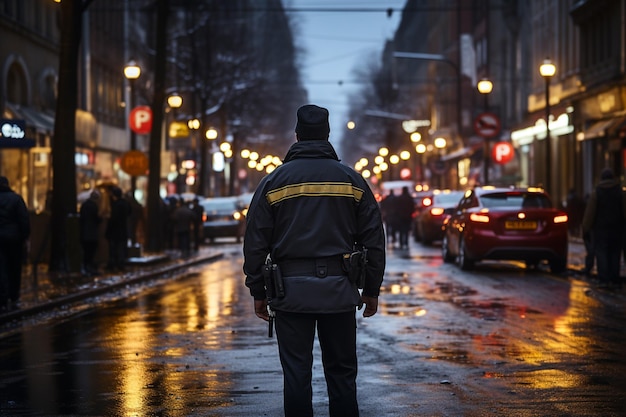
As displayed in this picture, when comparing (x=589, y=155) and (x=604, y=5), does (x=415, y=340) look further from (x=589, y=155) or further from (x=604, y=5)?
(x=589, y=155)

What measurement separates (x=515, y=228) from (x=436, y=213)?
49.7 feet

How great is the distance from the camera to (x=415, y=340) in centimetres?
1368

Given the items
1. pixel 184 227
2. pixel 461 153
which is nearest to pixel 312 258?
pixel 184 227

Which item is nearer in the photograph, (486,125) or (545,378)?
(545,378)

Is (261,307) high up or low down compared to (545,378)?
up

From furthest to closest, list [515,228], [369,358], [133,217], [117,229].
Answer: [133,217] → [117,229] → [515,228] → [369,358]

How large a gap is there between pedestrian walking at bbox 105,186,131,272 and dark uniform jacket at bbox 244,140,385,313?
21.3m

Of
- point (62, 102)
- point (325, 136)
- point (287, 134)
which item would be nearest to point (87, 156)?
point (62, 102)

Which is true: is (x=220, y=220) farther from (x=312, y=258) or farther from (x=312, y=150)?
(x=312, y=258)

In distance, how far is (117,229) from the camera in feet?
92.7

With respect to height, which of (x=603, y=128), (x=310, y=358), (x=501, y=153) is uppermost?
(x=603, y=128)

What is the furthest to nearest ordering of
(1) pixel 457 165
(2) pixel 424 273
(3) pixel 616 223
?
(1) pixel 457 165 → (2) pixel 424 273 → (3) pixel 616 223

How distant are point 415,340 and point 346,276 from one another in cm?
677

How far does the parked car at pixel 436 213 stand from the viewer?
4022 centimetres
